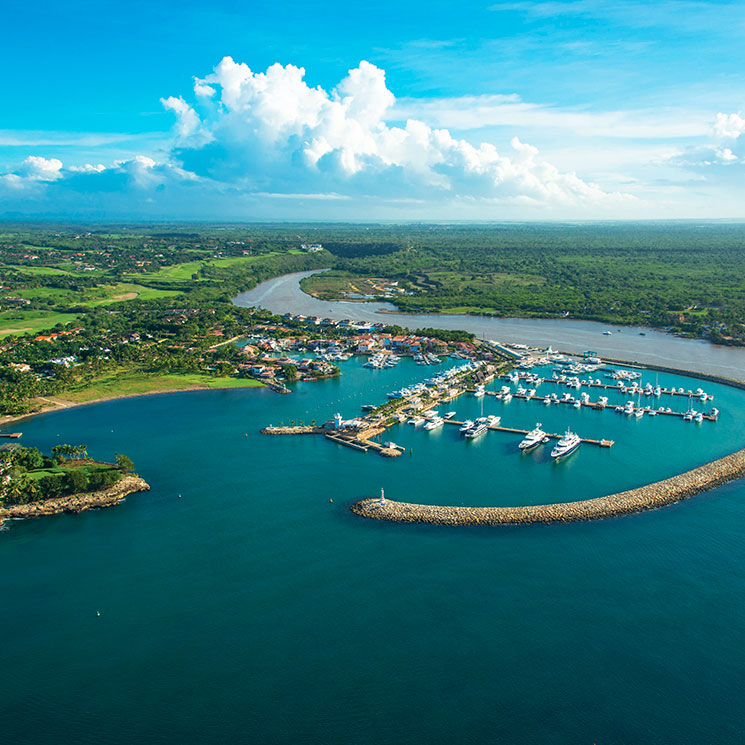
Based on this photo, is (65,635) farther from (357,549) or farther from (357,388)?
(357,388)

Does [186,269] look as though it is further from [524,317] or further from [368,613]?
[368,613]

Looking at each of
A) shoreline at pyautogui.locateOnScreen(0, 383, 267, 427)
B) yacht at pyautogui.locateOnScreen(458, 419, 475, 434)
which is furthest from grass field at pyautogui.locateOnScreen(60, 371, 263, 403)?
yacht at pyautogui.locateOnScreen(458, 419, 475, 434)

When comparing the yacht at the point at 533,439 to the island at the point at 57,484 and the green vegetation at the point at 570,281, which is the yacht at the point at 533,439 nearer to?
the island at the point at 57,484

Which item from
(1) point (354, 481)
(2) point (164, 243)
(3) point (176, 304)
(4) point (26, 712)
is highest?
(2) point (164, 243)

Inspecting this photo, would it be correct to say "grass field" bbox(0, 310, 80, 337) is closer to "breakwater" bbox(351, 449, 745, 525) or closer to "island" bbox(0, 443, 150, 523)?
"island" bbox(0, 443, 150, 523)

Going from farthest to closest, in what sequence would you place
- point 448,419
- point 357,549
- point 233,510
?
point 448,419
point 233,510
point 357,549

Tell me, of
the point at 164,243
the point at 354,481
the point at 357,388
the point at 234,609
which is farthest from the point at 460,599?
the point at 164,243

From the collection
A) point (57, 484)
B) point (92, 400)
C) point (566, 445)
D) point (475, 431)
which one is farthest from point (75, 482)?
point (566, 445)

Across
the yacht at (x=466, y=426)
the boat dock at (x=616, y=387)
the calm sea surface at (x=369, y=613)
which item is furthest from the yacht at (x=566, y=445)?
the boat dock at (x=616, y=387)
